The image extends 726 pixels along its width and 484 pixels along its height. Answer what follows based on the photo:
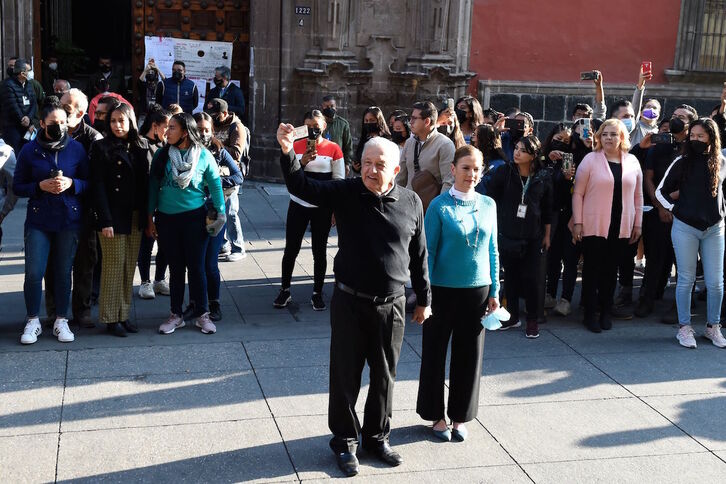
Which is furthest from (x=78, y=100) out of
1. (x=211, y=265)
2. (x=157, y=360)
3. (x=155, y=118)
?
(x=157, y=360)

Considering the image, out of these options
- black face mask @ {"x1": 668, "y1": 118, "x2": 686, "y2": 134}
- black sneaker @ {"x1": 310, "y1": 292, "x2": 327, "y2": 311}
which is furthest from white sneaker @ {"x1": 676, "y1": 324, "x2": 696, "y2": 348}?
black sneaker @ {"x1": 310, "y1": 292, "x2": 327, "y2": 311}

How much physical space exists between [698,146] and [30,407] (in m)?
5.62

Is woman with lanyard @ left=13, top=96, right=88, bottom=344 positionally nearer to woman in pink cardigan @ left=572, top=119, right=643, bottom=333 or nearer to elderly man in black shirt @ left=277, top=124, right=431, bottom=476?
Answer: elderly man in black shirt @ left=277, top=124, right=431, bottom=476

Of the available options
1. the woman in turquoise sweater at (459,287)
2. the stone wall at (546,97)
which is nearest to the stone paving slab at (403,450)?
the woman in turquoise sweater at (459,287)

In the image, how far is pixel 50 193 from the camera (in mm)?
7113

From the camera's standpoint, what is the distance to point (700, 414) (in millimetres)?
6332

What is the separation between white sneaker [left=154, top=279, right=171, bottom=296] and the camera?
885 centimetres

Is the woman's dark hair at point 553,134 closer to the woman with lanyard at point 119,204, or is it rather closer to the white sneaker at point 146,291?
the woman with lanyard at point 119,204

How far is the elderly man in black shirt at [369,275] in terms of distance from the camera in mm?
5082

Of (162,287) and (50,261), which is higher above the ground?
(50,261)

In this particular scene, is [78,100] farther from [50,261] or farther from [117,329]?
[117,329]

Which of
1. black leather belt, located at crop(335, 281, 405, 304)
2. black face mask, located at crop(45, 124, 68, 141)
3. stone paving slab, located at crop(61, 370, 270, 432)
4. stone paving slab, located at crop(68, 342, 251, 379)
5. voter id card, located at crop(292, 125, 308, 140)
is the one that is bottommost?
stone paving slab, located at crop(68, 342, 251, 379)

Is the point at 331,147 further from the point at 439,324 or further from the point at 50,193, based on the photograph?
the point at 439,324

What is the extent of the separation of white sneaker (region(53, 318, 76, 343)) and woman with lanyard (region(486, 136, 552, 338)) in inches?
143
